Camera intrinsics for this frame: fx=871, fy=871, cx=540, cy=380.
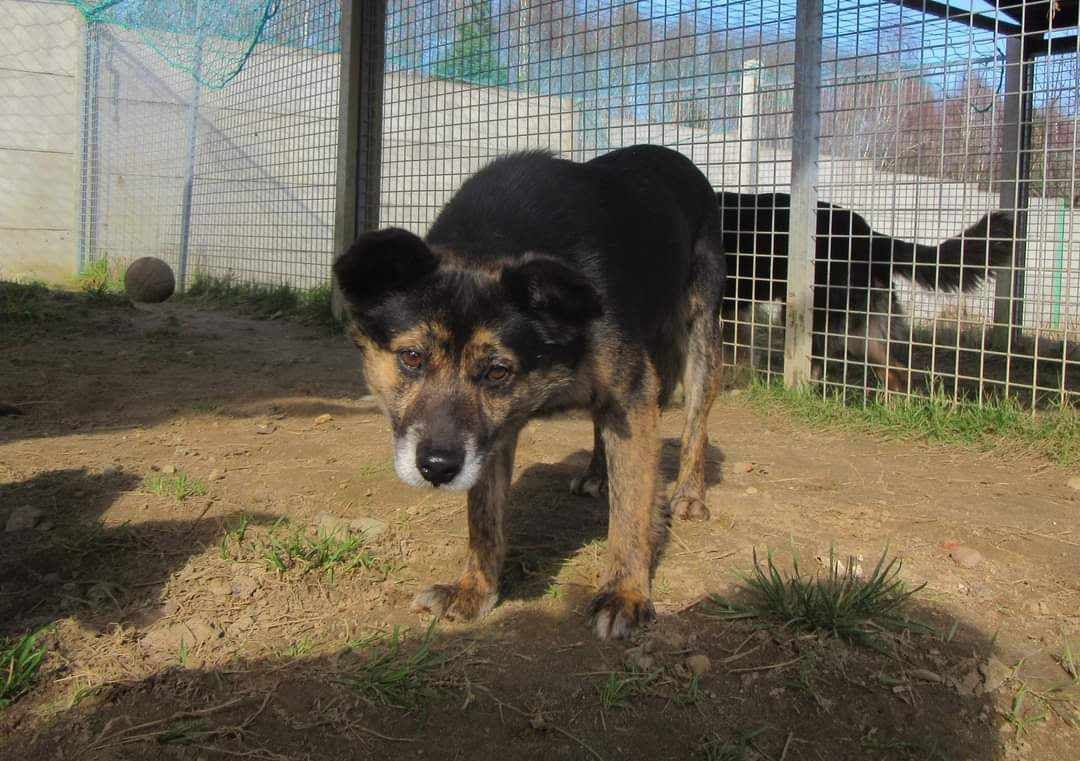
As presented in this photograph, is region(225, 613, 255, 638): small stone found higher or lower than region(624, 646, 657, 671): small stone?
higher

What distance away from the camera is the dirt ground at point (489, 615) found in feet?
7.23

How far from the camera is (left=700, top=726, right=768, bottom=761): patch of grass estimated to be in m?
2.10

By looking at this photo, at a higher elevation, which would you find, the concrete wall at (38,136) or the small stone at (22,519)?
the concrete wall at (38,136)

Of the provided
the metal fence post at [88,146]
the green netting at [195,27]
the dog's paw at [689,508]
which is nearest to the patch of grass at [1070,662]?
the dog's paw at [689,508]

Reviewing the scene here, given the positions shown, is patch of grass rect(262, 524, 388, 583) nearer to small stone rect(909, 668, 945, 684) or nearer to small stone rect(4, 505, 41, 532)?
small stone rect(4, 505, 41, 532)

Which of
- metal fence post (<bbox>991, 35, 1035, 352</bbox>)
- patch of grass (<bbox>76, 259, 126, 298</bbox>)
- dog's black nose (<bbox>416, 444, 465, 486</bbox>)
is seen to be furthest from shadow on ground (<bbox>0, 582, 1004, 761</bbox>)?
patch of grass (<bbox>76, 259, 126, 298</bbox>)

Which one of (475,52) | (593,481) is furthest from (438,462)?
(475,52)

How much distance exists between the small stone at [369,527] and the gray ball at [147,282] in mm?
8290

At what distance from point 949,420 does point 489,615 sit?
130 inches

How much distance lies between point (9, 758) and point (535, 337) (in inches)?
67.6

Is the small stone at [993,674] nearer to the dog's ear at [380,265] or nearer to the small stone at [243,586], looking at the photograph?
the dog's ear at [380,265]

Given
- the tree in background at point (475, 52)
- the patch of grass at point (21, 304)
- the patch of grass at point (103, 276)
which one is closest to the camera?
the patch of grass at point (21, 304)

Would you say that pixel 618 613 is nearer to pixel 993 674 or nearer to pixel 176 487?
pixel 993 674

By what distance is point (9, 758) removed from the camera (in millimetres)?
2064
